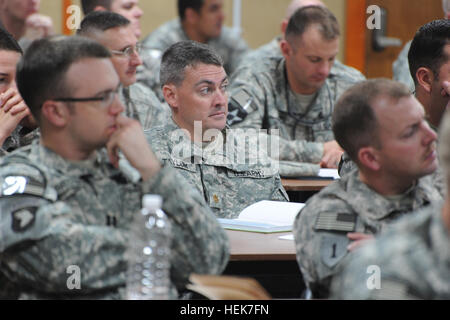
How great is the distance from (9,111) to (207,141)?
32.2 inches

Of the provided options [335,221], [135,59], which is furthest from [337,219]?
[135,59]

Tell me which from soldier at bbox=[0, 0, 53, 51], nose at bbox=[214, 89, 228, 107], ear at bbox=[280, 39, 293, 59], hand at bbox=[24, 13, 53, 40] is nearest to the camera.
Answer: nose at bbox=[214, 89, 228, 107]

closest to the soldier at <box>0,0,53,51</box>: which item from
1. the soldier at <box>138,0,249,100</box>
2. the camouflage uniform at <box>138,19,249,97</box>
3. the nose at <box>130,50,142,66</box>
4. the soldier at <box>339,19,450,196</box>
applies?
the camouflage uniform at <box>138,19,249,97</box>

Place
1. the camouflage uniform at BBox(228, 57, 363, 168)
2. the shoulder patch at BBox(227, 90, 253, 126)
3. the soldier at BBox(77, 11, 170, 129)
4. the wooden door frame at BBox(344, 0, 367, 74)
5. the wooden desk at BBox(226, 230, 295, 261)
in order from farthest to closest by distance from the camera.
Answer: the wooden door frame at BBox(344, 0, 367, 74)
the camouflage uniform at BBox(228, 57, 363, 168)
the shoulder patch at BBox(227, 90, 253, 126)
the soldier at BBox(77, 11, 170, 129)
the wooden desk at BBox(226, 230, 295, 261)

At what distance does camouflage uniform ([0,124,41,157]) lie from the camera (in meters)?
3.23

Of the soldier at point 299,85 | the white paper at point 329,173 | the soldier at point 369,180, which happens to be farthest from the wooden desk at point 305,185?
the soldier at point 369,180

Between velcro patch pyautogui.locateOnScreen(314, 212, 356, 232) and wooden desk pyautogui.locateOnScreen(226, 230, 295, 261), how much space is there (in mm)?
316

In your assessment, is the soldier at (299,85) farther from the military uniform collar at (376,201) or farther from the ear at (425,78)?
the military uniform collar at (376,201)

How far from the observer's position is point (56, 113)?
209cm

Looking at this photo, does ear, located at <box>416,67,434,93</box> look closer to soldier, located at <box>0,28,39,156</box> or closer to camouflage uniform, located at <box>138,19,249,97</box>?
soldier, located at <box>0,28,39,156</box>

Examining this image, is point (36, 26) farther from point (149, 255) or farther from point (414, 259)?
point (414, 259)

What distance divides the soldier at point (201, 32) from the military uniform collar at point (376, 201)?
3.70 metres

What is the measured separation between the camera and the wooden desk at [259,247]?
2344 millimetres
